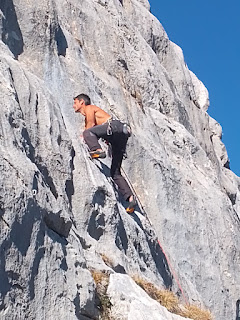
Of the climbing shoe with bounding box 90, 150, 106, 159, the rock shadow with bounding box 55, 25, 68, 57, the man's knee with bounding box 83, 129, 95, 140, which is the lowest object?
the climbing shoe with bounding box 90, 150, 106, 159

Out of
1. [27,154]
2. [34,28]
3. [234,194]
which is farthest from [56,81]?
[234,194]

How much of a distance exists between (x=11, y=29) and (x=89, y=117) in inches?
93.6

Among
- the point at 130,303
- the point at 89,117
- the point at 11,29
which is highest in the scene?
the point at 11,29

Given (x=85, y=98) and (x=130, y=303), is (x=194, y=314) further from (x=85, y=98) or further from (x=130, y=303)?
(x=85, y=98)

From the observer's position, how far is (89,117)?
49.8ft

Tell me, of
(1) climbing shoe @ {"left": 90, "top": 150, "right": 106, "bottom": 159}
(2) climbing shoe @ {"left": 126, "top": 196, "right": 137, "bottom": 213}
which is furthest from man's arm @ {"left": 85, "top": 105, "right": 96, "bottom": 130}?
(2) climbing shoe @ {"left": 126, "top": 196, "right": 137, "bottom": 213}

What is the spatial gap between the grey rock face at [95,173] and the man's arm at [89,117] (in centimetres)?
34

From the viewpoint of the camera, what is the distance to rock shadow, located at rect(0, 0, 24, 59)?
14781 millimetres

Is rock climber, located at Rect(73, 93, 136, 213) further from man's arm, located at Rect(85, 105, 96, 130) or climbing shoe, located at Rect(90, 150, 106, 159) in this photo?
climbing shoe, located at Rect(90, 150, 106, 159)

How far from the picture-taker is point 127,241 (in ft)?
46.2

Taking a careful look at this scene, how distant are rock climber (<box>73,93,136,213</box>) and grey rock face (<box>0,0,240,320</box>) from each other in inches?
12.7

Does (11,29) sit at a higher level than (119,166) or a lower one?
higher

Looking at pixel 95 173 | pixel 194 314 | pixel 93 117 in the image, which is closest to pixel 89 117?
pixel 93 117

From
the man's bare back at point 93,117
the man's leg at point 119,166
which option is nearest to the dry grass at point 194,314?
the man's leg at point 119,166
